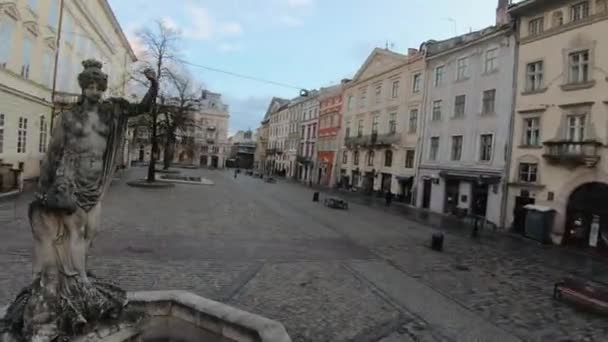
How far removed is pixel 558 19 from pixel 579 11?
110 centimetres

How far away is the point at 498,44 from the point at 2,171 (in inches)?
1114

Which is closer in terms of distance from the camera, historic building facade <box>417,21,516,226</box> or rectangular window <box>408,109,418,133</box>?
historic building facade <box>417,21,516,226</box>

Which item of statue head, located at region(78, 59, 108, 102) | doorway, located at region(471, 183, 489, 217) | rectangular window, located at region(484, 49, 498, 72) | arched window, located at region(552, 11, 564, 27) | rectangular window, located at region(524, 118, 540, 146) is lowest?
doorway, located at region(471, 183, 489, 217)

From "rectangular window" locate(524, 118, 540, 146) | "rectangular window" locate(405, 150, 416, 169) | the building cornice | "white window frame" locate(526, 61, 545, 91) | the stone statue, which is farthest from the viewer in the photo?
"rectangular window" locate(405, 150, 416, 169)

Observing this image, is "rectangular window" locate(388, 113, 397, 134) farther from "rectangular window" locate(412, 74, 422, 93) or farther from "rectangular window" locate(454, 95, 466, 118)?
"rectangular window" locate(454, 95, 466, 118)

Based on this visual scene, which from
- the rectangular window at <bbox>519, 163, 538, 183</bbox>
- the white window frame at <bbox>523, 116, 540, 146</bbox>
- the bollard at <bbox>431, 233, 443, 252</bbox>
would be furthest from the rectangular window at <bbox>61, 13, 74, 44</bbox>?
the rectangular window at <bbox>519, 163, 538, 183</bbox>

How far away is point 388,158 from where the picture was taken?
118ft

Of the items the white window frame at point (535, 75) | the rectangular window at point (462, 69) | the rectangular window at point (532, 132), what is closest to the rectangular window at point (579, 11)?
the white window frame at point (535, 75)

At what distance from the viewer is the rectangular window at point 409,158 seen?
3247 cm

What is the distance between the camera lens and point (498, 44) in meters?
24.4

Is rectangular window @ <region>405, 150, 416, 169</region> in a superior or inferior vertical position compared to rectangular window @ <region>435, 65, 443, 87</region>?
inferior

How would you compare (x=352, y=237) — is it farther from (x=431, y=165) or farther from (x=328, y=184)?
(x=328, y=184)

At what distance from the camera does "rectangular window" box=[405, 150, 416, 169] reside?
32.5m

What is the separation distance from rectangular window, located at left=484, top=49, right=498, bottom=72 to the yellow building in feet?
88.2
